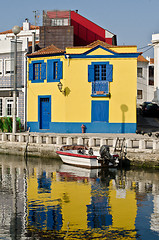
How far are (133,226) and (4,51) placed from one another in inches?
1022

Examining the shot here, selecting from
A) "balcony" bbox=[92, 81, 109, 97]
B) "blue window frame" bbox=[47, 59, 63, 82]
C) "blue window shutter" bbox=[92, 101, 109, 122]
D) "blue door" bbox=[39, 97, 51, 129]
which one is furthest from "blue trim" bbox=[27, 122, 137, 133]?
"blue window frame" bbox=[47, 59, 63, 82]

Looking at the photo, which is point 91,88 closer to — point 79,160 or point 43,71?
point 43,71

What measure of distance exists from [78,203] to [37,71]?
66.3 feet

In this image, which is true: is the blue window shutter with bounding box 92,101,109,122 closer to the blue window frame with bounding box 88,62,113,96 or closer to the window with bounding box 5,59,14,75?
the blue window frame with bounding box 88,62,113,96

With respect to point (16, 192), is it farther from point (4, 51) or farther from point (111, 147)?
point (4, 51)

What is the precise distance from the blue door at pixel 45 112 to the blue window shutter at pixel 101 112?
3.89 metres

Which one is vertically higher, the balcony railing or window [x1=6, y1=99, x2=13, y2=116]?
the balcony railing

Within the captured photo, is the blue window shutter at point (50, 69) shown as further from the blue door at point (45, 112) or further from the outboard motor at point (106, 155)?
the outboard motor at point (106, 155)

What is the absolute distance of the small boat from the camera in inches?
879

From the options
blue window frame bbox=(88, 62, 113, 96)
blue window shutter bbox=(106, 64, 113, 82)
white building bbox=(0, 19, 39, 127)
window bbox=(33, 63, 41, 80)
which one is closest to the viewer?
blue window shutter bbox=(106, 64, 113, 82)

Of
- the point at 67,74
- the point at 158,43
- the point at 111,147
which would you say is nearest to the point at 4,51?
the point at 67,74

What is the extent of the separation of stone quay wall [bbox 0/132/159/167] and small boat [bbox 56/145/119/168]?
1030 mm

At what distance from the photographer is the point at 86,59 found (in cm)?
3180

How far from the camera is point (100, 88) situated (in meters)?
31.7
